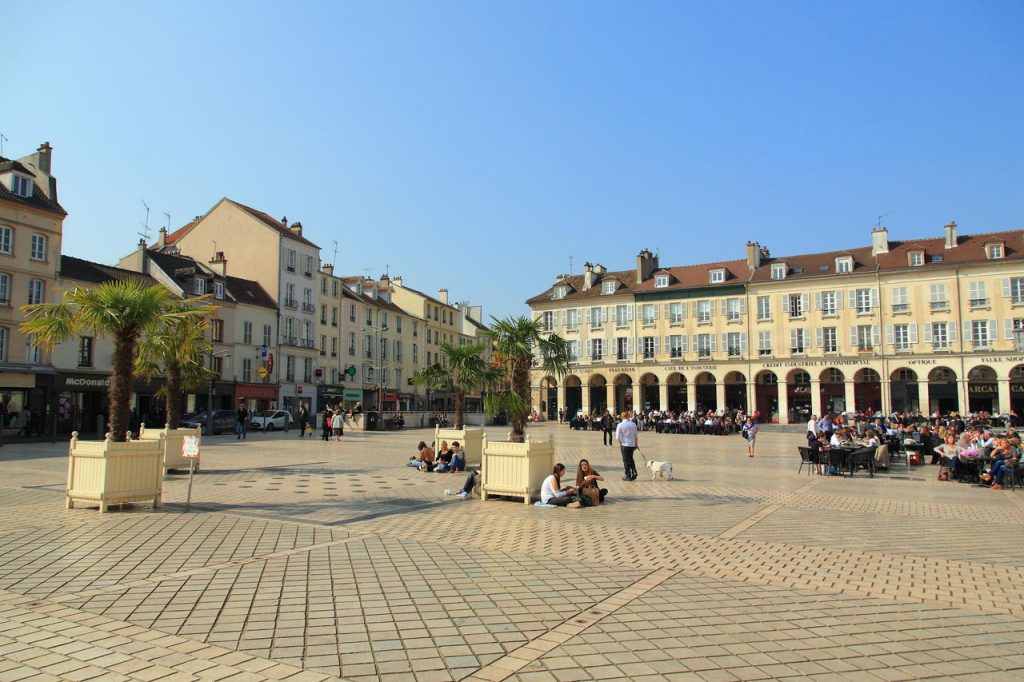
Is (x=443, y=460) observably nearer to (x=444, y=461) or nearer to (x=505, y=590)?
(x=444, y=461)

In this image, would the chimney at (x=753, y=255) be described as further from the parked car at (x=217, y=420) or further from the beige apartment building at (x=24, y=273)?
the beige apartment building at (x=24, y=273)

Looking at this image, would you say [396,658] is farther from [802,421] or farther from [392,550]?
[802,421]

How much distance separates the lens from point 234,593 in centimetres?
639

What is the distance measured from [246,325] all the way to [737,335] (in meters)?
38.0

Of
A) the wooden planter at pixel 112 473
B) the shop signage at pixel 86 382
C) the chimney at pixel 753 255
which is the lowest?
the wooden planter at pixel 112 473

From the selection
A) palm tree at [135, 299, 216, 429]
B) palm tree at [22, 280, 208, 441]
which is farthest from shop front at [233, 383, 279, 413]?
palm tree at [22, 280, 208, 441]

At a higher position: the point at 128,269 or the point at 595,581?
the point at 128,269

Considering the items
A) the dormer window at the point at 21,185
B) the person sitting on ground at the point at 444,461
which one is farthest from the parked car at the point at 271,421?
the person sitting on ground at the point at 444,461

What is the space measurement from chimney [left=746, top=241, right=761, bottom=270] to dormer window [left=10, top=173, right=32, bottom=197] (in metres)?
50.2

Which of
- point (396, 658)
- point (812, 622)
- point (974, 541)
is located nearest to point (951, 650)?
point (812, 622)

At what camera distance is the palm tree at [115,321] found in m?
12.6

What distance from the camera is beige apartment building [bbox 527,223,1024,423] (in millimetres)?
48656

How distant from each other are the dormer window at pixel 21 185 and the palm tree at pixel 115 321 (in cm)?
2493

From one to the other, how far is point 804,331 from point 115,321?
2038 inches
